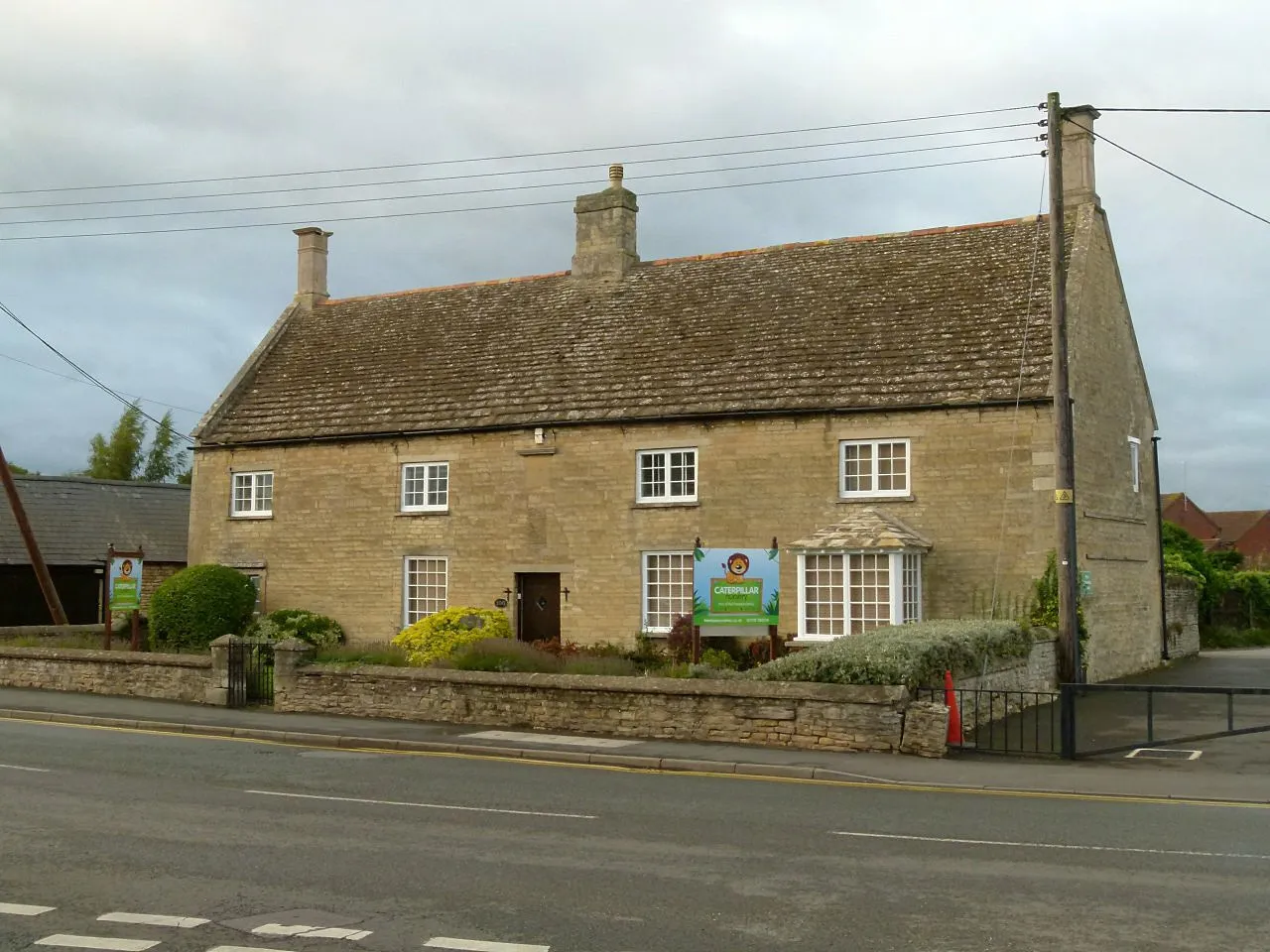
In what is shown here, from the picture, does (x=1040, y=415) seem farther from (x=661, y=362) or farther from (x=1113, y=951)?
(x=1113, y=951)

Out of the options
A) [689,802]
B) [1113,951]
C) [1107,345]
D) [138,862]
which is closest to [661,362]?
[1107,345]

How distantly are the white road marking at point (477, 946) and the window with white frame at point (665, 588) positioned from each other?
18725 millimetres

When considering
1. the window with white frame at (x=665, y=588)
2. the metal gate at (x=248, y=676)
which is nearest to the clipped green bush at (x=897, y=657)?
the window with white frame at (x=665, y=588)

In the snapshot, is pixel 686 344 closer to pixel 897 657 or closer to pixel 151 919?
pixel 897 657

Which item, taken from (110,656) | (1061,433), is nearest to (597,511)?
(110,656)

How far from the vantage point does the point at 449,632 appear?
24625 millimetres

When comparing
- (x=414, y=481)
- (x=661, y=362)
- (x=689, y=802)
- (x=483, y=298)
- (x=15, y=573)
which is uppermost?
(x=483, y=298)

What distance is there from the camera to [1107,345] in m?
26.2

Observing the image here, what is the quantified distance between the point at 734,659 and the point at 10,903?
56.4 ft

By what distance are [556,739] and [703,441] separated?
1014 centimetres

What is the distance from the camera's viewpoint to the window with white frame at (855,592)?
22.7 meters

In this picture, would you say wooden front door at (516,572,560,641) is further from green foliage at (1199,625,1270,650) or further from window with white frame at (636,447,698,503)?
green foliage at (1199,625,1270,650)

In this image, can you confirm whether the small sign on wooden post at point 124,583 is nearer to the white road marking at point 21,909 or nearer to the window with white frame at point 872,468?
the window with white frame at point 872,468

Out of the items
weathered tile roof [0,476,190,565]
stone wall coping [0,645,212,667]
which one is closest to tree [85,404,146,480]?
weathered tile roof [0,476,190,565]
